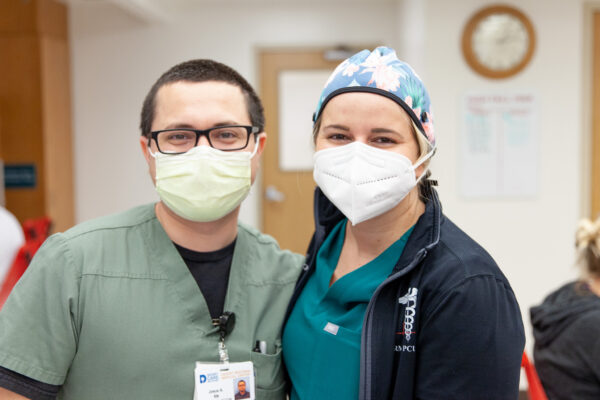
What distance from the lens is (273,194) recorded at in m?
4.36

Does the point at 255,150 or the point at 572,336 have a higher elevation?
the point at 255,150

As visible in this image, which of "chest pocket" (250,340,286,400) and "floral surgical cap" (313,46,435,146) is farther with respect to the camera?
"chest pocket" (250,340,286,400)

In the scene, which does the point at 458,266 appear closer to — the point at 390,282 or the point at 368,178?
the point at 390,282

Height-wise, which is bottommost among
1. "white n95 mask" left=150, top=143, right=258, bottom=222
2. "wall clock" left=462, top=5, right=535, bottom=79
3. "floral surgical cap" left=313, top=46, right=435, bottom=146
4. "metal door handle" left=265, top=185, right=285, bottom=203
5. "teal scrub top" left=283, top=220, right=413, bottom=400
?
"teal scrub top" left=283, top=220, right=413, bottom=400

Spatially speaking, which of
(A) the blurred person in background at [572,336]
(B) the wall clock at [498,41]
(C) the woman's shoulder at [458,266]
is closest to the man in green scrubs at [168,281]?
(C) the woman's shoulder at [458,266]

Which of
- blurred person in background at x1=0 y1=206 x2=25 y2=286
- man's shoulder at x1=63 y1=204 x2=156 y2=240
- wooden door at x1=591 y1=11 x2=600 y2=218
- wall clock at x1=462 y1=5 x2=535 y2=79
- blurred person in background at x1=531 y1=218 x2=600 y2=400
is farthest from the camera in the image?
wooden door at x1=591 y1=11 x2=600 y2=218

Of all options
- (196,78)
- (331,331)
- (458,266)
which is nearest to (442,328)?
(458,266)

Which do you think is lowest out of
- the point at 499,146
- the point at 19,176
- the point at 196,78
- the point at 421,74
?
the point at 19,176

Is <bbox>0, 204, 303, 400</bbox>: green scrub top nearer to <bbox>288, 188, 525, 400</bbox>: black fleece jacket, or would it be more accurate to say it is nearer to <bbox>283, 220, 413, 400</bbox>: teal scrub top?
<bbox>283, 220, 413, 400</bbox>: teal scrub top

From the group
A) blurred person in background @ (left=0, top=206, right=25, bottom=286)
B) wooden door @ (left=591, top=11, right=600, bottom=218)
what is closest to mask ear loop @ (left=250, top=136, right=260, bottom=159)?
blurred person in background @ (left=0, top=206, right=25, bottom=286)

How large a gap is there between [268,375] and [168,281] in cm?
32

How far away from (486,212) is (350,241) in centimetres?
248

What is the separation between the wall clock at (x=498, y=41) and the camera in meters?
3.42

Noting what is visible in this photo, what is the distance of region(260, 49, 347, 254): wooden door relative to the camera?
4320 mm
